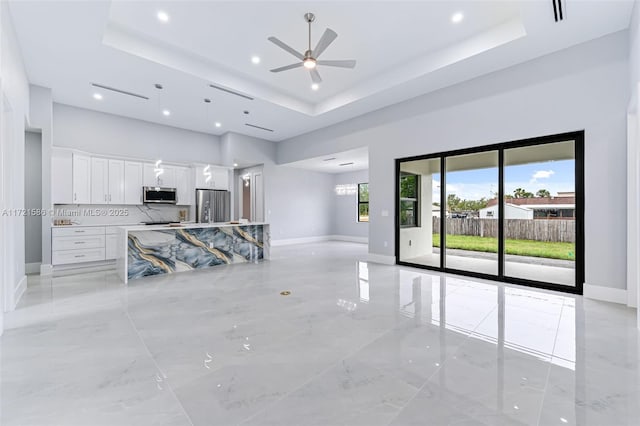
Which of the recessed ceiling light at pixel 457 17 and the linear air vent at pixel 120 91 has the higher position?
the recessed ceiling light at pixel 457 17

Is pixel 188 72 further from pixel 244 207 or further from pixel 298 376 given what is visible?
pixel 244 207

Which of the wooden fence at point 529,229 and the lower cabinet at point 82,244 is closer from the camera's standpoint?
the wooden fence at point 529,229

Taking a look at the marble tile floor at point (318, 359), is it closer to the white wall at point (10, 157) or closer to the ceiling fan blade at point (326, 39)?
the white wall at point (10, 157)

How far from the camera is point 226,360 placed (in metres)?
2.18

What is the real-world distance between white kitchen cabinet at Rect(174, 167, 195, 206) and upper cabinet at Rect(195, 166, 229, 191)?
0.76 ft

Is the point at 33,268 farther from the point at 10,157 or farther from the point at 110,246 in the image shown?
the point at 10,157

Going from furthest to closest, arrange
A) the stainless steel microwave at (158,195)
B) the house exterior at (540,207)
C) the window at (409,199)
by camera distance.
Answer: the stainless steel microwave at (158,195), the window at (409,199), the house exterior at (540,207)

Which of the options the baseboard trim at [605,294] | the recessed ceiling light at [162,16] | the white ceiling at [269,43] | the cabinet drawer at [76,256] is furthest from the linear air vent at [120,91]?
the baseboard trim at [605,294]

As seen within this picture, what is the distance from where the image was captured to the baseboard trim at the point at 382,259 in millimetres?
6202

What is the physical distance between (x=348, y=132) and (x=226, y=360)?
19.8 ft

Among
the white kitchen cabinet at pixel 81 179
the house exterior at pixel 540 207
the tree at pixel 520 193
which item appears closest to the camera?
the house exterior at pixel 540 207

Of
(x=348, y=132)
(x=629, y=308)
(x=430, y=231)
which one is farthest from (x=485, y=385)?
(x=348, y=132)

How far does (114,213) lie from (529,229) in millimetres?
8456

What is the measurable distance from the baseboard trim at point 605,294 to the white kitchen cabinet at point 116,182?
854 centimetres
